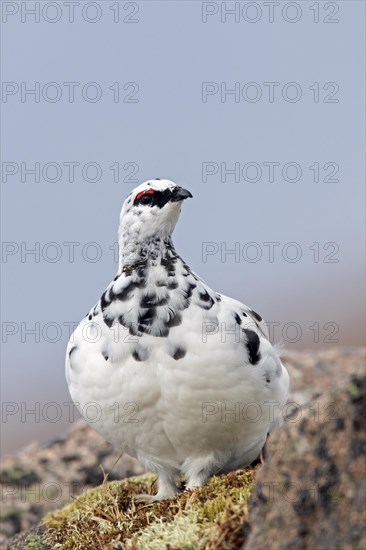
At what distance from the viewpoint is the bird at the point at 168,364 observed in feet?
16.2

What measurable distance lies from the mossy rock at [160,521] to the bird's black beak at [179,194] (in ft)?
5.37

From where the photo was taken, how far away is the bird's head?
5297 millimetres

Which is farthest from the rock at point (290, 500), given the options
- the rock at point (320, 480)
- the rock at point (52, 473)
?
the rock at point (52, 473)

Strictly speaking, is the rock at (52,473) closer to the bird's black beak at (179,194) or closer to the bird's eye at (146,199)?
the bird's eye at (146,199)

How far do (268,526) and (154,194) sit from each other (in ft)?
8.56

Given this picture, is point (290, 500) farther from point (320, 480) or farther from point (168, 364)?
point (168, 364)

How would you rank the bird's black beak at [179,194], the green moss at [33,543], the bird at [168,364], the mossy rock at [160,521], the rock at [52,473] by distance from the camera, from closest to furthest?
1. the mossy rock at [160,521]
2. the bird at [168,364]
3. the green moss at [33,543]
4. the bird's black beak at [179,194]
5. the rock at [52,473]

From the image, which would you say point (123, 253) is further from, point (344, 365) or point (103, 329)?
point (344, 365)

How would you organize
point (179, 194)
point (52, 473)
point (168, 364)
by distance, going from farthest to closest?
point (52, 473)
point (179, 194)
point (168, 364)

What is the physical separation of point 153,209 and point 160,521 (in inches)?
74.9

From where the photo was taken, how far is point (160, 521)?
14.1 ft

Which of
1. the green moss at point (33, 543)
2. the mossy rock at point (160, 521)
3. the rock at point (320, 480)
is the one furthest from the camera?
the green moss at point (33, 543)

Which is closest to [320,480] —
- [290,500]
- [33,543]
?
[290,500]

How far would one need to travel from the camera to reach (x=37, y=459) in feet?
28.7
